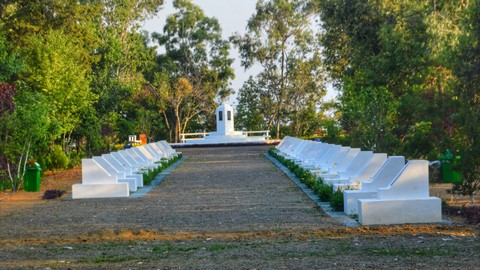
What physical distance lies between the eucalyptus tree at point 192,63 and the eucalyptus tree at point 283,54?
8.03 feet

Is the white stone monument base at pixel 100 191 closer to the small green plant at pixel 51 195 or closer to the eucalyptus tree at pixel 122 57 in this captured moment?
the small green plant at pixel 51 195

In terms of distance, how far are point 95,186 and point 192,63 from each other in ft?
167

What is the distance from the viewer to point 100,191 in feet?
59.5

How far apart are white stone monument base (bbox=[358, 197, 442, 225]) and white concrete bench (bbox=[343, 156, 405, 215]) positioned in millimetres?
1447

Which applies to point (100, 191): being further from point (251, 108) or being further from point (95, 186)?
point (251, 108)

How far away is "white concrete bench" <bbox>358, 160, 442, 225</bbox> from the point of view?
1194 cm

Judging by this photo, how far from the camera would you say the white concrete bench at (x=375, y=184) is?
532 inches

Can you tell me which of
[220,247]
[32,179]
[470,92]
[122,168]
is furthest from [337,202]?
[32,179]

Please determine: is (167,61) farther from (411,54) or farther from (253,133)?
(411,54)

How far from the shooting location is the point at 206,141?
189 ft

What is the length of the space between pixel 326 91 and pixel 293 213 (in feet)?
180

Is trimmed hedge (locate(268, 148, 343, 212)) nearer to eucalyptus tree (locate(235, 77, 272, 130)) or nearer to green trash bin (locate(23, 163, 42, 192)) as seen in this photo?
green trash bin (locate(23, 163, 42, 192))

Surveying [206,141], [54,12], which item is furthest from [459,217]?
[206,141]

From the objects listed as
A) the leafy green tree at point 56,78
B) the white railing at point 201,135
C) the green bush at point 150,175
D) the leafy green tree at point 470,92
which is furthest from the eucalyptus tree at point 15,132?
the white railing at point 201,135
